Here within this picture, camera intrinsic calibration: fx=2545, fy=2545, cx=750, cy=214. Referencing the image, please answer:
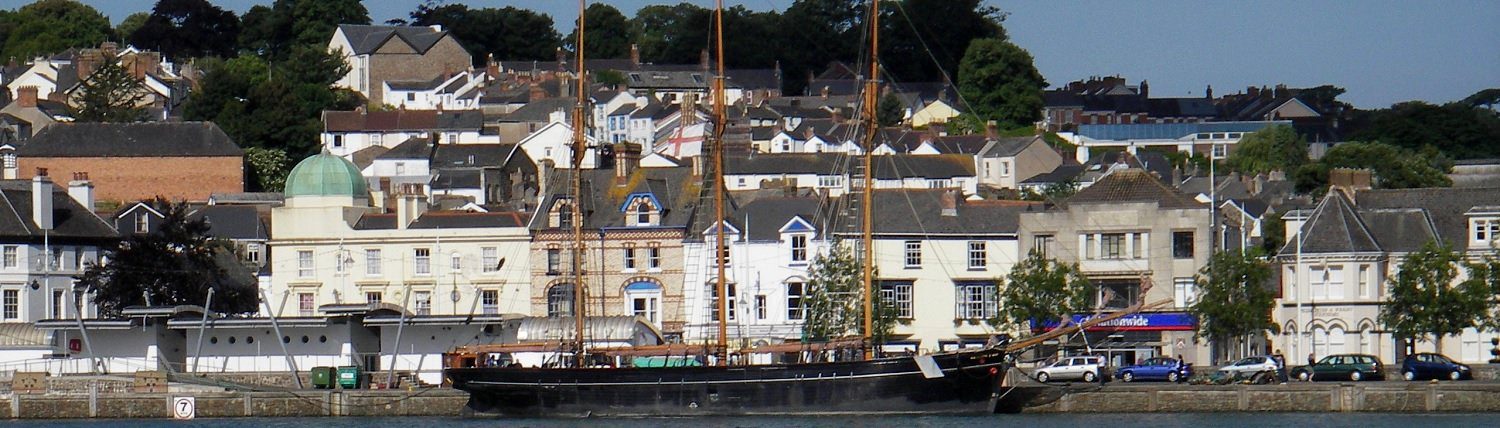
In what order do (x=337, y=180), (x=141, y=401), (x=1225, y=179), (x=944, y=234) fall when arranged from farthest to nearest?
1. (x=1225, y=179)
2. (x=337, y=180)
3. (x=944, y=234)
4. (x=141, y=401)

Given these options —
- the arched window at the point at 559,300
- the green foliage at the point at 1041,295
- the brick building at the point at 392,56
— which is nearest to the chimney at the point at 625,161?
the arched window at the point at 559,300

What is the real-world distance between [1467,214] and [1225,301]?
848 cm

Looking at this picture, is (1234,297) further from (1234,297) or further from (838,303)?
(838,303)

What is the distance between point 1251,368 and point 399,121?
83867mm

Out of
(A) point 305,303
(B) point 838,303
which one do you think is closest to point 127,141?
(A) point 305,303

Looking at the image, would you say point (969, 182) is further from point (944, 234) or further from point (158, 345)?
point (158, 345)

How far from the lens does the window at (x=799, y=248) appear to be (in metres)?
76.4

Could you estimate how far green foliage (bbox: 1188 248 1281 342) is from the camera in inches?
2714

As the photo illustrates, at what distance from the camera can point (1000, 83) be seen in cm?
15388

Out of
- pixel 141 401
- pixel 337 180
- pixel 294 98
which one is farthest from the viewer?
pixel 294 98

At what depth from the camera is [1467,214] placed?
238 feet

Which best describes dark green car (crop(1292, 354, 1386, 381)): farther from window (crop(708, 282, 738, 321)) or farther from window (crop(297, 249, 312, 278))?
window (crop(297, 249, 312, 278))

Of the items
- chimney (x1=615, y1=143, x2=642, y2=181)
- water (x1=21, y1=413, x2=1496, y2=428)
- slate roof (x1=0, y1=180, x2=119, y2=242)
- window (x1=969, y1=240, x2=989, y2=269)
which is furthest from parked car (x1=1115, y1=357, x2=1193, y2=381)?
slate roof (x1=0, y1=180, x2=119, y2=242)

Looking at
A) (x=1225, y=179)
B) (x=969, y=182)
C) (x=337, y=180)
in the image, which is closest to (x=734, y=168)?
(x=969, y=182)
